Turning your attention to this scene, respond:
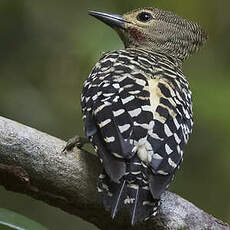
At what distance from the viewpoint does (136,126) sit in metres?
3.01

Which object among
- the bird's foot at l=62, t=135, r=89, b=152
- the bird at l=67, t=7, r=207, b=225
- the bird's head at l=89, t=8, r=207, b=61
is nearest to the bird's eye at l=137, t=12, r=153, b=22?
the bird's head at l=89, t=8, r=207, b=61

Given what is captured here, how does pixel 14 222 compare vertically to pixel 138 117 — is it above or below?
below

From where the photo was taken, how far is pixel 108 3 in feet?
17.6

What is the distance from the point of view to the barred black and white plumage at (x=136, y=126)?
9.39ft

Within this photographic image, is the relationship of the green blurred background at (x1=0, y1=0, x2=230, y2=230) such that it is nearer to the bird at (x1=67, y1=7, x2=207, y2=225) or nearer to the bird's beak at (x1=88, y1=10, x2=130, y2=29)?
the bird's beak at (x1=88, y1=10, x2=130, y2=29)

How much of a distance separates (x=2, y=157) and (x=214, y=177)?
2726 mm

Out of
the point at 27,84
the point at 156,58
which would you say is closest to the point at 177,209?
the point at 156,58

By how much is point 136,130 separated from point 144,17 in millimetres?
1783

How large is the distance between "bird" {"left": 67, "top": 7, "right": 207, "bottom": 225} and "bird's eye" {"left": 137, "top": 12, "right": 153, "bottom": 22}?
750 mm

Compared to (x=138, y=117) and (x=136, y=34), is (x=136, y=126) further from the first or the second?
(x=136, y=34)

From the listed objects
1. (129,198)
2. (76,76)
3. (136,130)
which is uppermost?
(136,130)

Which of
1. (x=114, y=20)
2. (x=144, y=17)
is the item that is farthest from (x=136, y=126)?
(x=144, y=17)

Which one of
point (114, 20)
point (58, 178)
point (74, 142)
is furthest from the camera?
point (114, 20)

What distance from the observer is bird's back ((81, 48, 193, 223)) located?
2859 mm
